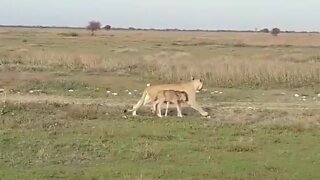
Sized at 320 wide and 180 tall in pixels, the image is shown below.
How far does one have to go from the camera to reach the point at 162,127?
15172mm

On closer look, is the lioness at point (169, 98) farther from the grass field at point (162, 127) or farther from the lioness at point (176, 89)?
the grass field at point (162, 127)

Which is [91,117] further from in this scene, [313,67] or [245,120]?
[313,67]

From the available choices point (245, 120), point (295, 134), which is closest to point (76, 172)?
point (295, 134)

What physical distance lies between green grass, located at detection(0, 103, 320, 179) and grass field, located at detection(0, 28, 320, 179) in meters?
0.02

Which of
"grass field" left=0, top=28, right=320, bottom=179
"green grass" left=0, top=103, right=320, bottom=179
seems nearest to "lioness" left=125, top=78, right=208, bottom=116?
"grass field" left=0, top=28, right=320, bottom=179

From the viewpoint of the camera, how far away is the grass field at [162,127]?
10.8 meters

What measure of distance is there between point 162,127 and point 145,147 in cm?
286

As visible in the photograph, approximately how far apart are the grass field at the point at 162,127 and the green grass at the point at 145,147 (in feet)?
0.06

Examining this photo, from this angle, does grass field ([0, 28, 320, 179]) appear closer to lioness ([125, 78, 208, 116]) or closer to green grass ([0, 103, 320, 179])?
green grass ([0, 103, 320, 179])

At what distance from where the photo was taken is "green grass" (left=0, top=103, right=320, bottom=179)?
1044cm

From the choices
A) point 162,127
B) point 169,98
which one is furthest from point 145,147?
point 169,98

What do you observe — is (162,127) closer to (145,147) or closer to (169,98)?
(169,98)

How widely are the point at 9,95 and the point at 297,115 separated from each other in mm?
9152

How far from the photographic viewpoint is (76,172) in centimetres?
1035
